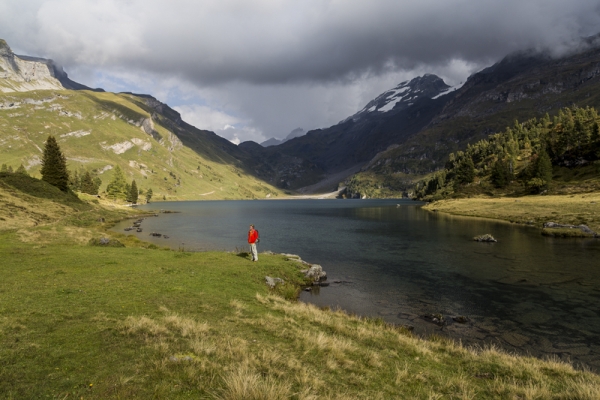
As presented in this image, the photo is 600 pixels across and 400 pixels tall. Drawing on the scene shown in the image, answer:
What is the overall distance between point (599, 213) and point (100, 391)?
10025 centimetres

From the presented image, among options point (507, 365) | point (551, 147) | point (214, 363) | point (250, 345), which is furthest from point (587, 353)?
point (551, 147)

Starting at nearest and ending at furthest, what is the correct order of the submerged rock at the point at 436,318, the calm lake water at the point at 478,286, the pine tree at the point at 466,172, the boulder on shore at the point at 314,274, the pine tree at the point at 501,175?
the calm lake water at the point at 478,286 → the submerged rock at the point at 436,318 → the boulder on shore at the point at 314,274 → the pine tree at the point at 501,175 → the pine tree at the point at 466,172

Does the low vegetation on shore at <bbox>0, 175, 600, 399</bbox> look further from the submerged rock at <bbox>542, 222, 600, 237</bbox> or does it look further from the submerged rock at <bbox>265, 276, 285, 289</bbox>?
the submerged rock at <bbox>542, 222, 600, 237</bbox>

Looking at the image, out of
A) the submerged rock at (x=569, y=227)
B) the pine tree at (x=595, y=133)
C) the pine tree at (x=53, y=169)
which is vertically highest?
the pine tree at (x=595, y=133)

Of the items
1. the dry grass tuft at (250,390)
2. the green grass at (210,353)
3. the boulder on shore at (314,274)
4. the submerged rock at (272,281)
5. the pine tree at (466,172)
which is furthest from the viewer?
the pine tree at (466,172)

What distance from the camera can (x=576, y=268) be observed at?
38.6 meters

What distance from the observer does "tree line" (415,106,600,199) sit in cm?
12706

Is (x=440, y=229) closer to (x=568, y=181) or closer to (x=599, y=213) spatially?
(x=599, y=213)

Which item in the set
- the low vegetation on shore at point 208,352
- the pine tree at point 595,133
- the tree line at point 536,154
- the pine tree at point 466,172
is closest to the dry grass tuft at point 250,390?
the low vegetation on shore at point 208,352

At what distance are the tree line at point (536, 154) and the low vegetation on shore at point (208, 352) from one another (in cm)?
13797

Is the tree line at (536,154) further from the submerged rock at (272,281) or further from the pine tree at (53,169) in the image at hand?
the pine tree at (53,169)

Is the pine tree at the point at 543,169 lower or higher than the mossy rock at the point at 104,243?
higher

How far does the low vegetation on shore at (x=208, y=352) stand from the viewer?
924 centimetres

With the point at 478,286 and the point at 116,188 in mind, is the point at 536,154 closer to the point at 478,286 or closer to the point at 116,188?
the point at 478,286
